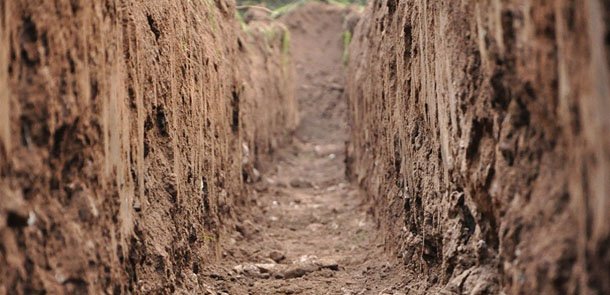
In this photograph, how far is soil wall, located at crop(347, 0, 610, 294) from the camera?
1615mm

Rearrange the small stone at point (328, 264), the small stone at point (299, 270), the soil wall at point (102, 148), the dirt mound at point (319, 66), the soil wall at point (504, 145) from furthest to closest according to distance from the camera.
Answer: the dirt mound at point (319, 66) < the small stone at point (328, 264) < the small stone at point (299, 270) < the soil wall at point (102, 148) < the soil wall at point (504, 145)

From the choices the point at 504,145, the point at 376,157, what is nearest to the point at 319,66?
the point at 376,157

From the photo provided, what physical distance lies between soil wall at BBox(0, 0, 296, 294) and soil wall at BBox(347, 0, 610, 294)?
1.30 m

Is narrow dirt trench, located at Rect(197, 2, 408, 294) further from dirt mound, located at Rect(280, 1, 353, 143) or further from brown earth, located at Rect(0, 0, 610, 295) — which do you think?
dirt mound, located at Rect(280, 1, 353, 143)

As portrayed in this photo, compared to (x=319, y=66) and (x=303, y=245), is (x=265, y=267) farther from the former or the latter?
(x=319, y=66)

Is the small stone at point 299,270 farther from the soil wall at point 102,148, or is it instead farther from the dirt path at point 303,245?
the soil wall at point 102,148

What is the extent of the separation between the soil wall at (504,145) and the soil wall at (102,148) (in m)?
1.30

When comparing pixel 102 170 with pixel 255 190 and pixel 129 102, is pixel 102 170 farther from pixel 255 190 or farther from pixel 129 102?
pixel 255 190

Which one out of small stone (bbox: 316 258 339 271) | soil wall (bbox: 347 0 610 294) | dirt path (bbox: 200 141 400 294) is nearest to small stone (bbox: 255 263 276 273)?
dirt path (bbox: 200 141 400 294)

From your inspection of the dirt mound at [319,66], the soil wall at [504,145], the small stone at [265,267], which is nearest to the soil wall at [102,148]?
the small stone at [265,267]

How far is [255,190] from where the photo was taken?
8.16m

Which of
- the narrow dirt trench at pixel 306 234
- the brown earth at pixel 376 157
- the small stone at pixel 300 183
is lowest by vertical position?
the small stone at pixel 300 183

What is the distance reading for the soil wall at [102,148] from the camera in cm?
208

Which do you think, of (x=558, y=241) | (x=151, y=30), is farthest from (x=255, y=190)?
(x=558, y=241)
